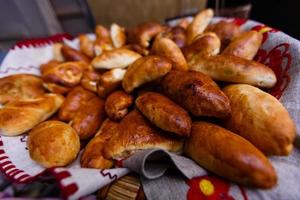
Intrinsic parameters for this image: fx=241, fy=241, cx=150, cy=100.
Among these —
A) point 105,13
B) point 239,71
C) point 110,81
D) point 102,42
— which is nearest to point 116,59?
point 110,81

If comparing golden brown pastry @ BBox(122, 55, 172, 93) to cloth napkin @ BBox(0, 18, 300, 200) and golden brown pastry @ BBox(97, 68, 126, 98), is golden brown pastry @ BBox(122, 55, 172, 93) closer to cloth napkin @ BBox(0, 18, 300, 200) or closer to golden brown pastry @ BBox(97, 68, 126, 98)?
golden brown pastry @ BBox(97, 68, 126, 98)

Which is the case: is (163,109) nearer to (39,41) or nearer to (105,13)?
(39,41)

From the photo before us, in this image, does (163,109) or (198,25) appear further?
(198,25)

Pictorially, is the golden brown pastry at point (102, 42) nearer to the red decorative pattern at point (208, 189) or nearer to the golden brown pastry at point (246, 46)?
the golden brown pastry at point (246, 46)

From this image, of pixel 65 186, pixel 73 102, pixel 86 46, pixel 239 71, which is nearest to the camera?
pixel 65 186

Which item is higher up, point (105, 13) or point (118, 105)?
point (105, 13)

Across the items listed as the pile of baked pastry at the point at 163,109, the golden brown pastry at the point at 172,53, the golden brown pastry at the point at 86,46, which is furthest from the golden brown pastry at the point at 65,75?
the golden brown pastry at the point at 172,53

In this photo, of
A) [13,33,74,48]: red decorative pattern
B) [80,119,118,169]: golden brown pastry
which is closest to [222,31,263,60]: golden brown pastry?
[80,119,118,169]: golden brown pastry
